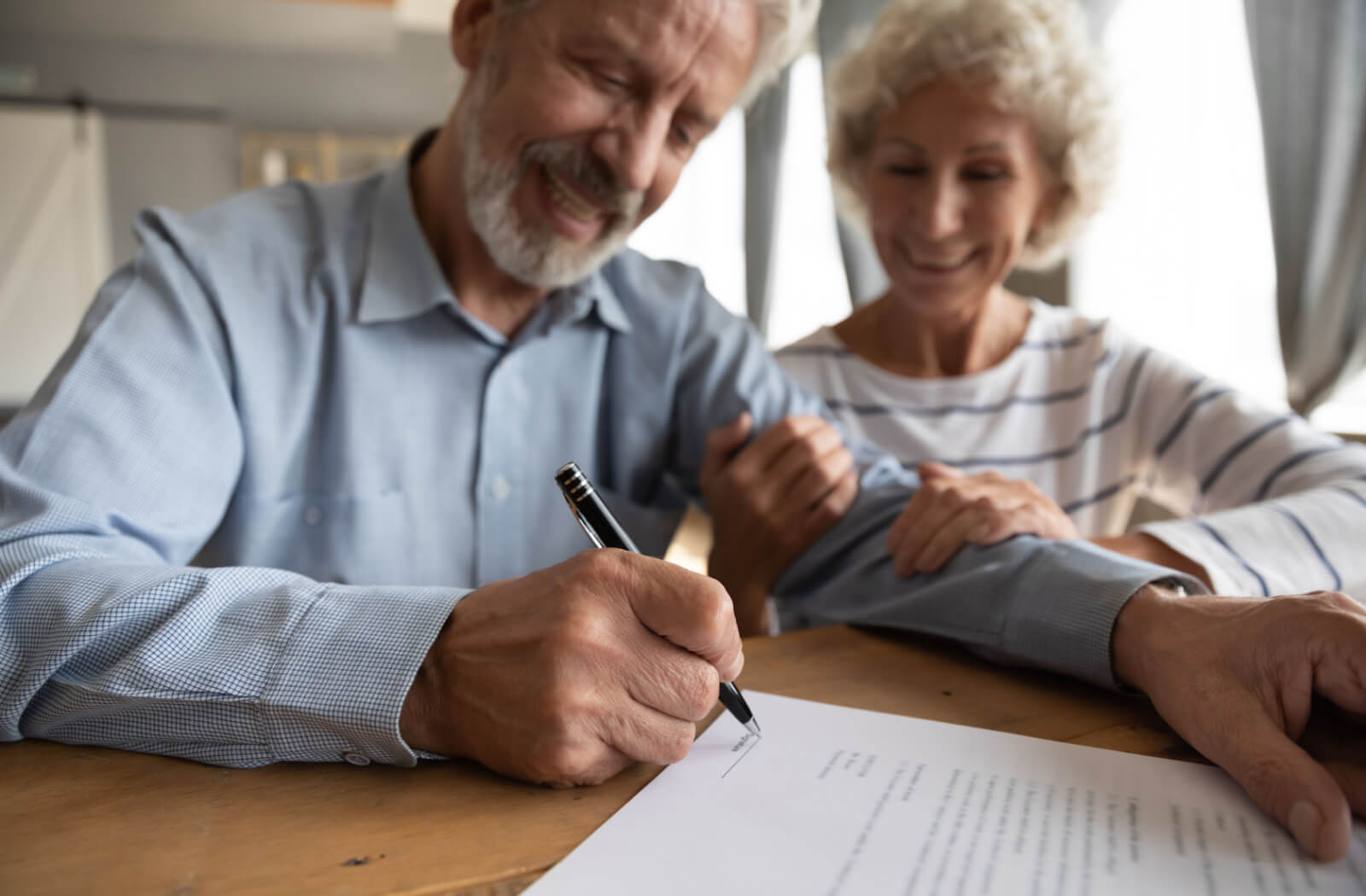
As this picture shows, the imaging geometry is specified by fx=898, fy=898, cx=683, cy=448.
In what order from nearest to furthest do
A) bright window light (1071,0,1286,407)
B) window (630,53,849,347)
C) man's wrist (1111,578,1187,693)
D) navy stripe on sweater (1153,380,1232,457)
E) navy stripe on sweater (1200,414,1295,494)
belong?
man's wrist (1111,578,1187,693) < navy stripe on sweater (1200,414,1295,494) < navy stripe on sweater (1153,380,1232,457) < bright window light (1071,0,1286,407) < window (630,53,849,347)

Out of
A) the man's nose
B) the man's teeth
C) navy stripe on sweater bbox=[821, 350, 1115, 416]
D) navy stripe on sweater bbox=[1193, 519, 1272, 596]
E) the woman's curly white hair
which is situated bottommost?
navy stripe on sweater bbox=[1193, 519, 1272, 596]

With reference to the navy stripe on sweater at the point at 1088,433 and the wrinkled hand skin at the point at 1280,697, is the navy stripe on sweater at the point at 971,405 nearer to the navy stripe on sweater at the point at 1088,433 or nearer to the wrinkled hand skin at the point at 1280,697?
the navy stripe on sweater at the point at 1088,433

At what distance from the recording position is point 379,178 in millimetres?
1324

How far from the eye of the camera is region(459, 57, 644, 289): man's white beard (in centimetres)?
117

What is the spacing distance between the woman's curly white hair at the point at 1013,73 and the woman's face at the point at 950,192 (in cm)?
3

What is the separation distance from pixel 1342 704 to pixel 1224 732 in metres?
0.07

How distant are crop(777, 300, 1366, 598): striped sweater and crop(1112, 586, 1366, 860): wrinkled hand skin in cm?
81

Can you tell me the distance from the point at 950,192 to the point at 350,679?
1.38m

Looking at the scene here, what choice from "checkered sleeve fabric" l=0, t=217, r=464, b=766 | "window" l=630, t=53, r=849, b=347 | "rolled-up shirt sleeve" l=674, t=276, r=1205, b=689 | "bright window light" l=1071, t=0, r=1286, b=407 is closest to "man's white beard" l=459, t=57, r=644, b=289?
"rolled-up shirt sleeve" l=674, t=276, r=1205, b=689

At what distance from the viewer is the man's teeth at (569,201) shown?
3.91ft

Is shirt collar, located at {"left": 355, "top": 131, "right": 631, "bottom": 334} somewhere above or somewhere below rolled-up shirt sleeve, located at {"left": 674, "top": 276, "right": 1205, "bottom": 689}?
above

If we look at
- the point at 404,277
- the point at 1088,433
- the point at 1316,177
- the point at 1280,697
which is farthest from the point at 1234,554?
the point at 1316,177

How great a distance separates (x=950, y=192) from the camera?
161 cm

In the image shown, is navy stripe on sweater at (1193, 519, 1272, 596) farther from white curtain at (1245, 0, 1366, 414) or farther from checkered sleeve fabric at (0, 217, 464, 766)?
white curtain at (1245, 0, 1366, 414)
